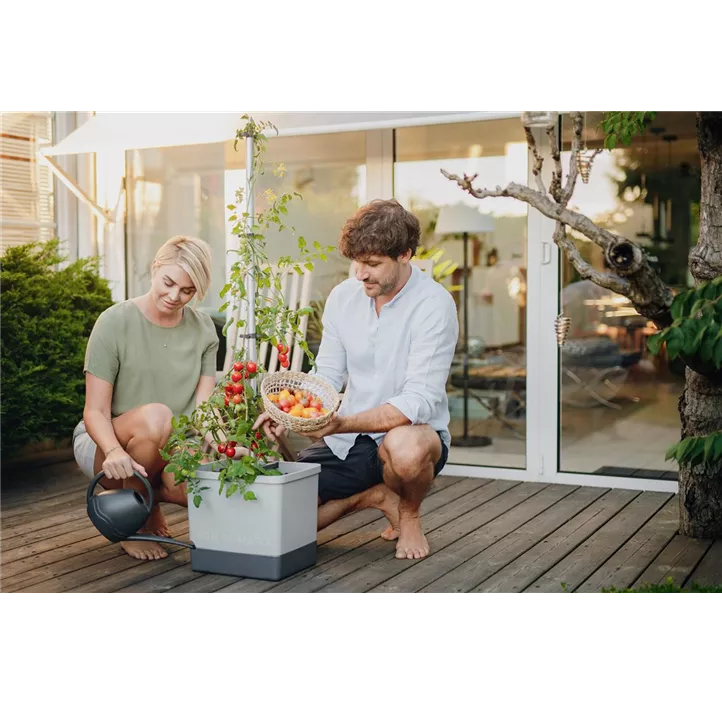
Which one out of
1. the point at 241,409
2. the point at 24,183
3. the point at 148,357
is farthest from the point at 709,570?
the point at 24,183

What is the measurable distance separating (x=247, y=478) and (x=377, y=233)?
0.83 metres

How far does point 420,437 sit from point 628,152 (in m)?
2.24

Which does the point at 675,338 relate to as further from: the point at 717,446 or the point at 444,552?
the point at 444,552

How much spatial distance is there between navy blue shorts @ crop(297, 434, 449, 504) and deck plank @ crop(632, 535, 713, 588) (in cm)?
73

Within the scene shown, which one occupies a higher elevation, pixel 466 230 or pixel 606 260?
pixel 466 230

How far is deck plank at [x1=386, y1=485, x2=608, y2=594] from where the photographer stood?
289 cm

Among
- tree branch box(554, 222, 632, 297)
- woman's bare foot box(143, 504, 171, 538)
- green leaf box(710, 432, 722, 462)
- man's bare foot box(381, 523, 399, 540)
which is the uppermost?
tree branch box(554, 222, 632, 297)

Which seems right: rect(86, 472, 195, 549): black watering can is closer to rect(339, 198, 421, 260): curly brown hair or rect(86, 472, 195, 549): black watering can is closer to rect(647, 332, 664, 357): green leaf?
rect(339, 198, 421, 260): curly brown hair

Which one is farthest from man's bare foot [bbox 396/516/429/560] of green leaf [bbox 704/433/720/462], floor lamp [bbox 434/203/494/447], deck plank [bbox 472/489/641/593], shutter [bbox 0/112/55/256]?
shutter [bbox 0/112/55/256]

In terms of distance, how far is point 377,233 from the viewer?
9.68 ft

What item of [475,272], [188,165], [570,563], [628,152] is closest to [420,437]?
[570,563]

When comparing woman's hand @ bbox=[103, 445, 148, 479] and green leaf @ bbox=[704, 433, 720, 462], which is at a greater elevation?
green leaf @ bbox=[704, 433, 720, 462]

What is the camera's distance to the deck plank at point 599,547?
292cm

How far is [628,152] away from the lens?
4.56 m
